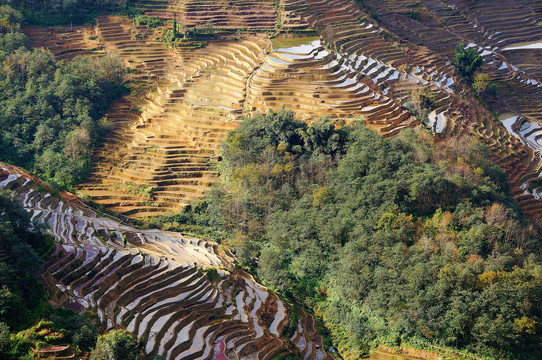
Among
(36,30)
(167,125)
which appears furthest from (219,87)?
(36,30)

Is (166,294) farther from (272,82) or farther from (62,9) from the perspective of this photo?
(62,9)

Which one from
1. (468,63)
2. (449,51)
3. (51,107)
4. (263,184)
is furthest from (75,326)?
(449,51)

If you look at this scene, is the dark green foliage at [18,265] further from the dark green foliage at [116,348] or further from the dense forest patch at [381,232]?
the dense forest patch at [381,232]

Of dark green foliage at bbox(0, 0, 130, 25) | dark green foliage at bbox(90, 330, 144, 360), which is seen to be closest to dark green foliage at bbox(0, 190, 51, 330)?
dark green foliage at bbox(90, 330, 144, 360)

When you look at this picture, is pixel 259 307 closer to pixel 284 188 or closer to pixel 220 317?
pixel 220 317

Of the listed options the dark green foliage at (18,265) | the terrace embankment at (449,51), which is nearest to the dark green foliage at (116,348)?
the dark green foliage at (18,265)

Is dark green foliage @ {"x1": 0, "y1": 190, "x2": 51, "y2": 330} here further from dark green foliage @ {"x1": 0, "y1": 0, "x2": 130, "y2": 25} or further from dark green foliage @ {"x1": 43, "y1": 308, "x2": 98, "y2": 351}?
dark green foliage @ {"x1": 0, "y1": 0, "x2": 130, "y2": 25}
